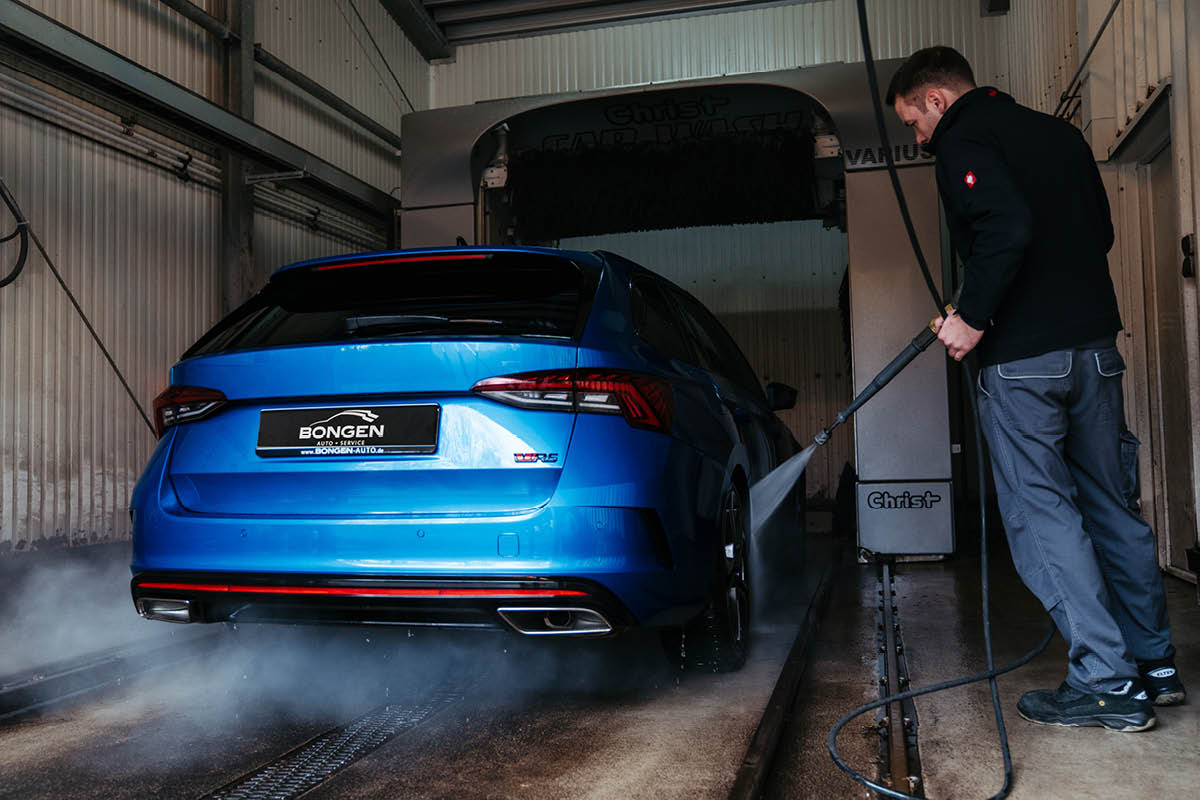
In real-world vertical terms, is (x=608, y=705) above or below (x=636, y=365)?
below

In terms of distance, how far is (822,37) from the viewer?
10.6m

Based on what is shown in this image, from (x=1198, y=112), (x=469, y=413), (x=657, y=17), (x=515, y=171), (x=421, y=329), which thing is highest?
(x=657, y=17)

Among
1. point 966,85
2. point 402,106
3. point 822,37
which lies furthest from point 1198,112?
point 402,106

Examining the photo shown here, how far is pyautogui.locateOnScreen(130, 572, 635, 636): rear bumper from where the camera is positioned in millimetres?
2373

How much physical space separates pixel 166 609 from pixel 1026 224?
254 centimetres

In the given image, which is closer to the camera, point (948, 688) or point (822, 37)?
point (948, 688)

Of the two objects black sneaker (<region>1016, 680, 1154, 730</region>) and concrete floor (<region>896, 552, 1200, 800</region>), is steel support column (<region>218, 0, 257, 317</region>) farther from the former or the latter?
black sneaker (<region>1016, 680, 1154, 730</region>)

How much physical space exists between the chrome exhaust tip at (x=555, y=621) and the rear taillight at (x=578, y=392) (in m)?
0.50

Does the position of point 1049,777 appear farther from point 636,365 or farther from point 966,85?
point 966,85

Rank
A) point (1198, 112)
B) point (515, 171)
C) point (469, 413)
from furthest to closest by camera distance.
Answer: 1. point (515, 171)
2. point (1198, 112)
3. point (469, 413)

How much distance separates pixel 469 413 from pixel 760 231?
375 inches

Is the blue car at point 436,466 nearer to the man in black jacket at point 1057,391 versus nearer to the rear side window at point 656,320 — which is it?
the rear side window at point 656,320

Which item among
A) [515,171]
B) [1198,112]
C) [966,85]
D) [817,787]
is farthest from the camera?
[515,171]

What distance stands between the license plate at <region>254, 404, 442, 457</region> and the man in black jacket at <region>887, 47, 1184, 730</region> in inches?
56.7
